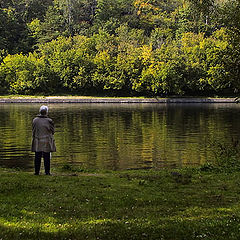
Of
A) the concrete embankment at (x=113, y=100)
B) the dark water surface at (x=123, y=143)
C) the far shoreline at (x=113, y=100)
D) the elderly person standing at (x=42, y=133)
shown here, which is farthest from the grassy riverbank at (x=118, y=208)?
the far shoreline at (x=113, y=100)

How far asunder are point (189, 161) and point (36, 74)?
102 meters

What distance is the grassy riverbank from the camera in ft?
26.8

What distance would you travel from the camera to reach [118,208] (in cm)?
1030

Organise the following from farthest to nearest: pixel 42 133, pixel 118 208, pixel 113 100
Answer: pixel 113 100
pixel 42 133
pixel 118 208

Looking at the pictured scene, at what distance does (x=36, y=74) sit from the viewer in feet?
400

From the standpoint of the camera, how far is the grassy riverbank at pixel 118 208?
8.17 metres

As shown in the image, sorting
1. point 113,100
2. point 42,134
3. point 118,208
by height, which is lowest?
point 118,208

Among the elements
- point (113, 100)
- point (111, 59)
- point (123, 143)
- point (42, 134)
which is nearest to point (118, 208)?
point (42, 134)

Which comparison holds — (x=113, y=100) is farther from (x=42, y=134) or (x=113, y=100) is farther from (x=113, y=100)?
(x=42, y=134)

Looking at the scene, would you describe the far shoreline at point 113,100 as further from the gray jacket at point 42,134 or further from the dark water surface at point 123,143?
the gray jacket at point 42,134

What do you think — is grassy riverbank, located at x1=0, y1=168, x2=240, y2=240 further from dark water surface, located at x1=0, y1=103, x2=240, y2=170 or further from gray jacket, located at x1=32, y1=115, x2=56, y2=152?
dark water surface, located at x1=0, y1=103, x2=240, y2=170

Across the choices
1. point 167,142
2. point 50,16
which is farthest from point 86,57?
point 167,142

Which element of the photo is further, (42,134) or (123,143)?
(123,143)

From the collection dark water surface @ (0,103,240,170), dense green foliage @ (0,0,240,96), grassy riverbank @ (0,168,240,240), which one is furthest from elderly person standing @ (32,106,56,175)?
dense green foliage @ (0,0,240,96)
